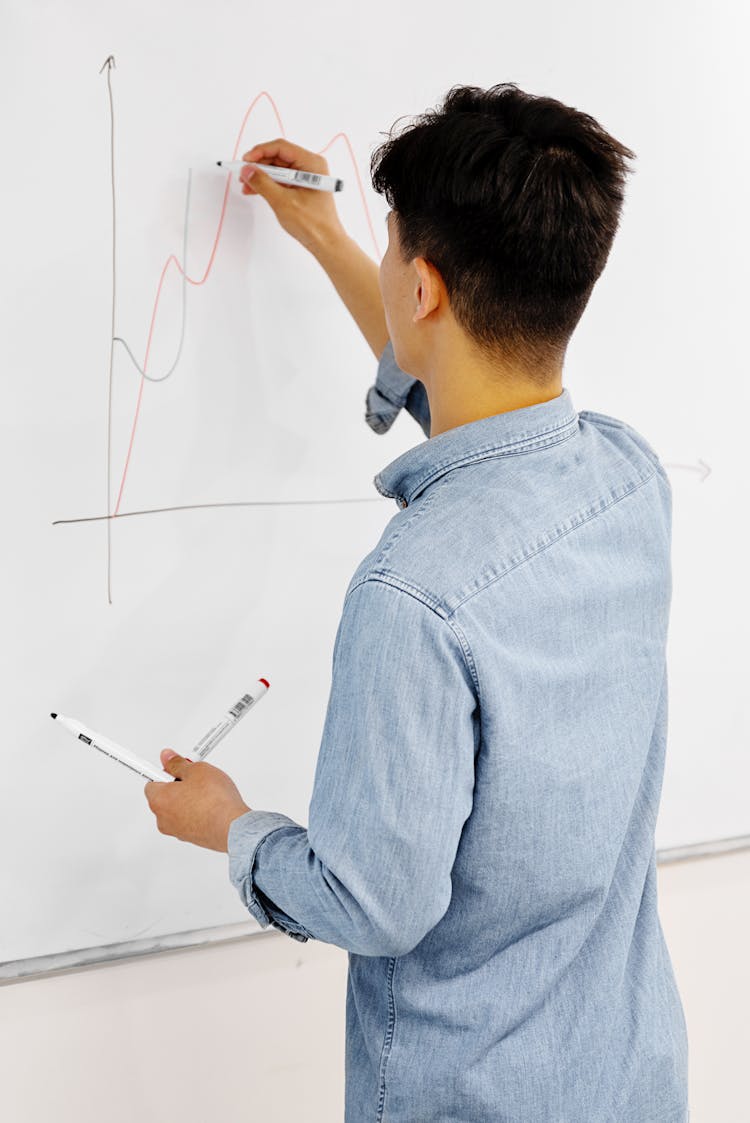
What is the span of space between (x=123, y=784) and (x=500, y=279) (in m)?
0.56

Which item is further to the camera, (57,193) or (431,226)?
(57,193)

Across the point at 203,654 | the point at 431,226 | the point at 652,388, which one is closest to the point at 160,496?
the point at 203,654

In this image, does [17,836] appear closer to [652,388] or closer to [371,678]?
[371,678]

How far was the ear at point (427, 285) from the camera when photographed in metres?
0.63

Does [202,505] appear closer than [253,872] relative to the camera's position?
No

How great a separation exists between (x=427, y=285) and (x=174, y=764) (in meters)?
→ 0.39

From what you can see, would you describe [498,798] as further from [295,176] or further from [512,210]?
[295,176]

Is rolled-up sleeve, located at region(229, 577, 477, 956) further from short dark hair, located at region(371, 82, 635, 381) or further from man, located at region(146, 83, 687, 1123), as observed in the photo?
short dark hair, located at region(371, 82, 635, 381)

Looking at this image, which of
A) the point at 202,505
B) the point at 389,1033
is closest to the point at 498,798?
the point at 389,1033

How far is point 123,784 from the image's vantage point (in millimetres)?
921

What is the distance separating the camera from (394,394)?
0.89m

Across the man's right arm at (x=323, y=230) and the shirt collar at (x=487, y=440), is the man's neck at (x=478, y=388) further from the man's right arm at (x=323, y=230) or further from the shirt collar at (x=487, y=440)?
the man's right arm at (x=323, y=230)

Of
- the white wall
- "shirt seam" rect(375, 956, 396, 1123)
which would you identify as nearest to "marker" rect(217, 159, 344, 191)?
"shirt seam" rect(375, 956, 396, 1123)

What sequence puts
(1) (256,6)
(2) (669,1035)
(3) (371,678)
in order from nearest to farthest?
(3) (371,678)
(2) (669,1035)
(1) (256,6)
